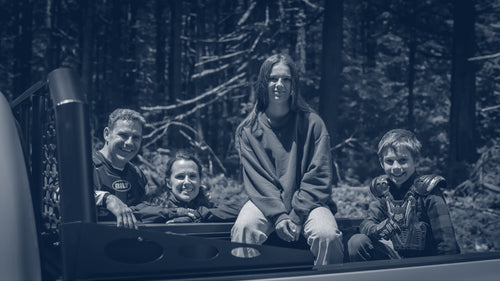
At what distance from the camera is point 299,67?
506 inches

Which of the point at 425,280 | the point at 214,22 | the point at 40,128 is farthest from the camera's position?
the point at 214,22

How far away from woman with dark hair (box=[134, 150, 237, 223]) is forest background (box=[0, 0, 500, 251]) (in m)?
5.37

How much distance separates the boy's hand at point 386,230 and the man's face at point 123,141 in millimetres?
1881

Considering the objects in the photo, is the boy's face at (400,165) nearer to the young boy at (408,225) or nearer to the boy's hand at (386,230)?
the young boy at (408,225)

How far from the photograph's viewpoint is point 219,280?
4.79ft

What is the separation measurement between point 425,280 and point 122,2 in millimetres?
13904

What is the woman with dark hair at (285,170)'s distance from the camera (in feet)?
9.32

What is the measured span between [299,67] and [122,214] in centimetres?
1086

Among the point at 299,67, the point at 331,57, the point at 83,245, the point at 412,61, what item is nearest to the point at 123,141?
the point at 83,245

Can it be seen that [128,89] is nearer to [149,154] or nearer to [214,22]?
[214,22]

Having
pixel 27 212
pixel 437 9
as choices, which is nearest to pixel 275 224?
pixel 27 212

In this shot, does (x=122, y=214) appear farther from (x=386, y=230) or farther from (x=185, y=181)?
(x=185, y=181)

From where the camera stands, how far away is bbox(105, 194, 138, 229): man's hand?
2213 mm

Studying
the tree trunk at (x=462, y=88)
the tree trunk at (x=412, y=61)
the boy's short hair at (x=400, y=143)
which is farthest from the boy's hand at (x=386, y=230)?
the tree trunk at (x=412, y=61)
